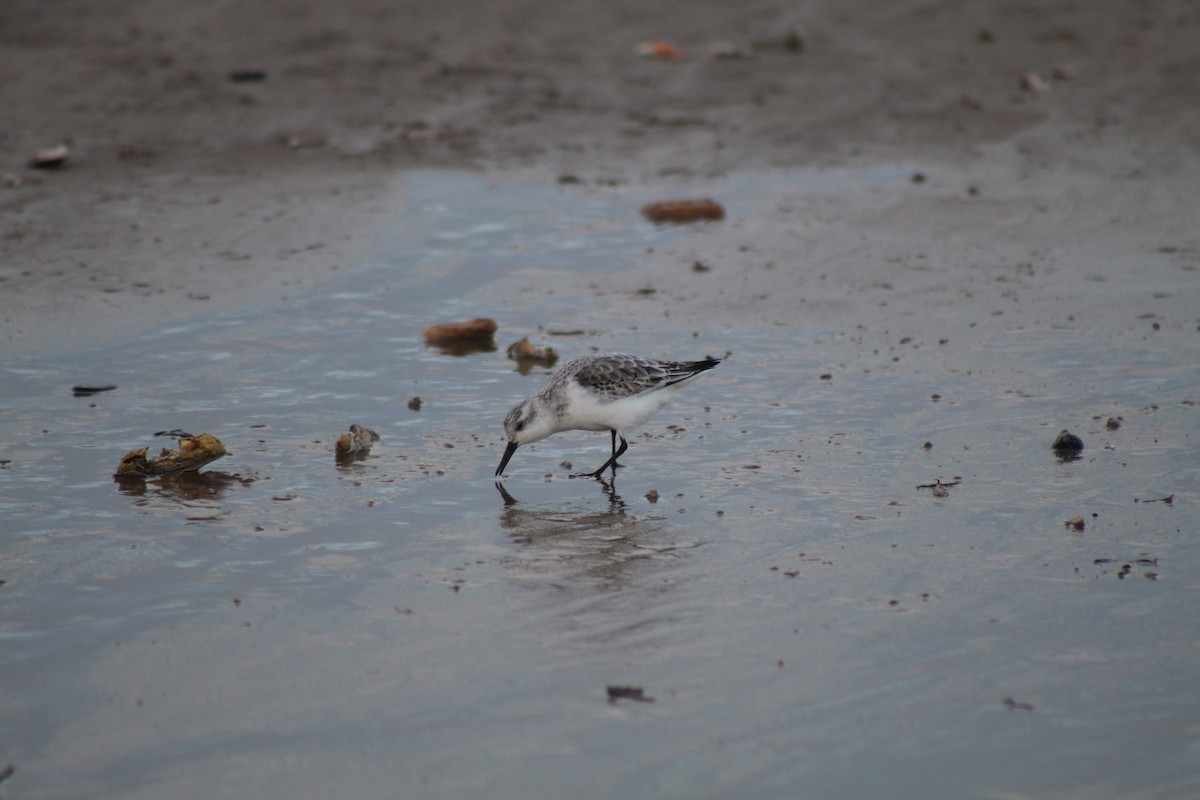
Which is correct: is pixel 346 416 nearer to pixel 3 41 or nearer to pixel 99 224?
pixel 99 224

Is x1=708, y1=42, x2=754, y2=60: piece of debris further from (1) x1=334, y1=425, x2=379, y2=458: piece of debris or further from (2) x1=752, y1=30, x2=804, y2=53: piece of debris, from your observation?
(1) x1=334, y1=425, x2=379, y2=458: piece of debris

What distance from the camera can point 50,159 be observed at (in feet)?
43.7

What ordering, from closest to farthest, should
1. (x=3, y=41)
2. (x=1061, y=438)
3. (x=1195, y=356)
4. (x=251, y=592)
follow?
(x=251, y=592)
(x=1061, y=438)
(x=1195, y=356)
(x=3, y=41)

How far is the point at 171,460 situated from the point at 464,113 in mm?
8936

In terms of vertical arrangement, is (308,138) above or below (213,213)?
above

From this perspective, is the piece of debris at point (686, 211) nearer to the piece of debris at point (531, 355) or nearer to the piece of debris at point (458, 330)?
the piece of debris at point (458, 330)

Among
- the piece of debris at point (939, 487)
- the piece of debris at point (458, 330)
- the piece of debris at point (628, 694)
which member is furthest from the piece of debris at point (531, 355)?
the piece of debris at point (628, 694)

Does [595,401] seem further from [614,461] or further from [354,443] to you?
[354,443]

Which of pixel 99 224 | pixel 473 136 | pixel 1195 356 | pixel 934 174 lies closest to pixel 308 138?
pixel 473 136

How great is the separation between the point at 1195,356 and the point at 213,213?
28.2ft

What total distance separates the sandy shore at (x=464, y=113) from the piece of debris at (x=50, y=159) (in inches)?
3.5

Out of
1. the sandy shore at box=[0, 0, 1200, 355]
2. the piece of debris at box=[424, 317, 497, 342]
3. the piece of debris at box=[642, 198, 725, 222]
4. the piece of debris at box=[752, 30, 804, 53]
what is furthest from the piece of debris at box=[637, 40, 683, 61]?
the piece of debris at box=[424, 317, 497, 342]

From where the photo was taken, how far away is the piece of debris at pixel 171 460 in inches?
295

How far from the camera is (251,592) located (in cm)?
609
